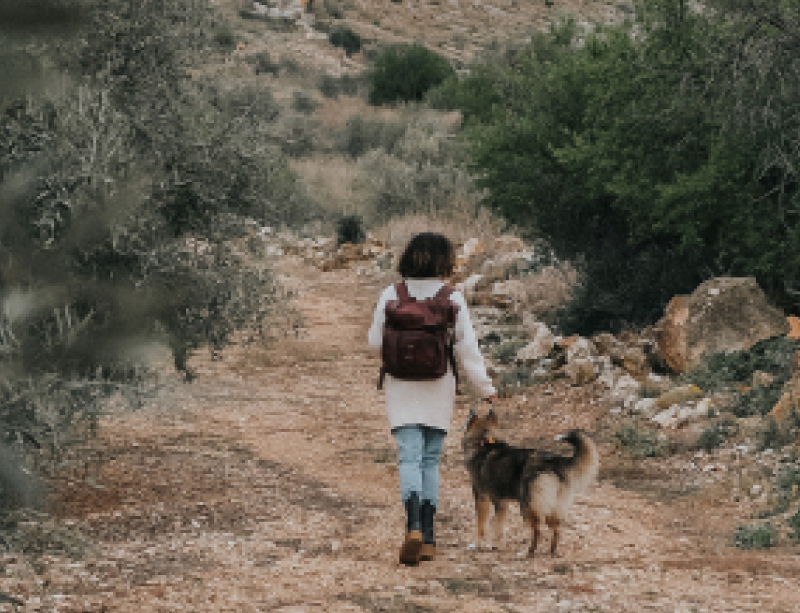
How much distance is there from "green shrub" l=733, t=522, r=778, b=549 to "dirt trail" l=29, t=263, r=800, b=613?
0.47 ft

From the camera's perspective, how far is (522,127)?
42.7 feet

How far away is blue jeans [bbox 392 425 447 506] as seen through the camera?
5.12 meters

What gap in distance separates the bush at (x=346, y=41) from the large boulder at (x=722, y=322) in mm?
45926

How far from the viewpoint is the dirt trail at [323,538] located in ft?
15.4

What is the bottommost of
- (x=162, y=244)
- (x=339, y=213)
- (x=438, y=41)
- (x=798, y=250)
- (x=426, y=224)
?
(x=438, y=41)

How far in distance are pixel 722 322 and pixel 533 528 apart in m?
4.82

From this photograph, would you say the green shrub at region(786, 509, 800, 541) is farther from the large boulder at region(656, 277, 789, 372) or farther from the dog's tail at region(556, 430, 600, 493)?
the large boulder at region(656, 277, 789, 372)

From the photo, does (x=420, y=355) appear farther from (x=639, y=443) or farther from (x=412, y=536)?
(x=639, y=443)

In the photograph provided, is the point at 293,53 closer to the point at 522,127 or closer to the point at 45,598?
the point at 522,127

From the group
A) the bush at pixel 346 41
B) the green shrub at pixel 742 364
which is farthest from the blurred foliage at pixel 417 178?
the bush at pixel 346 41

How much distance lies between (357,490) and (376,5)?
57.2 m

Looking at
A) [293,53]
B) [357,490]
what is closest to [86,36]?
[357,490]

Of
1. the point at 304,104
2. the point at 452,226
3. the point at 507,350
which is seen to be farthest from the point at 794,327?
the point at 304,104

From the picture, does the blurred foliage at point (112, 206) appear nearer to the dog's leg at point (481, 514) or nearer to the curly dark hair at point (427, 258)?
the curly dark hair at point (427, 258)
